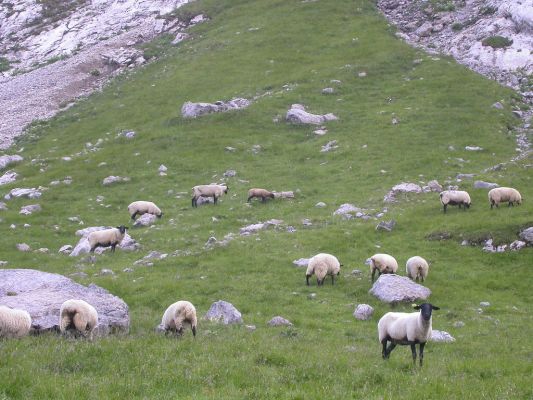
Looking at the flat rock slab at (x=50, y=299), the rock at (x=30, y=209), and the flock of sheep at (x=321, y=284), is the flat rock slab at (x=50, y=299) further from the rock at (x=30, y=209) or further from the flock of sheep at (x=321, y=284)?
the rock at (x=30, y=209)

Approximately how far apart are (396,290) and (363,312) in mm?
1850

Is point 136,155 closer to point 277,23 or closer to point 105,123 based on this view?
point 105,123

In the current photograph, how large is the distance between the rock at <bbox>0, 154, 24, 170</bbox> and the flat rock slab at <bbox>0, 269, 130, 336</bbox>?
30.0m

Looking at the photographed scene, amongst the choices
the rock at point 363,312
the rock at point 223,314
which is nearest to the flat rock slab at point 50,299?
the rock at point 223,314

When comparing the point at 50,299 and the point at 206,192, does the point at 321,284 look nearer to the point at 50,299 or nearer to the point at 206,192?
the point at 50,299

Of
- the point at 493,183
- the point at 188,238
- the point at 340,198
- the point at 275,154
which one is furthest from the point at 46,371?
the point at 275,154

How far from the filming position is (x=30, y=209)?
34688 mm

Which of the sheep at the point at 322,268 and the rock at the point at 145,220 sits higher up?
the sheep at the point at 322,268

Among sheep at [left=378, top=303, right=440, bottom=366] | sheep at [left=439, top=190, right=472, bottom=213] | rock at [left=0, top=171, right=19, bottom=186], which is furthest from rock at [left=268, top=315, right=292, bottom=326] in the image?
rock at [left=0, top=171, right=19, bottom=186]

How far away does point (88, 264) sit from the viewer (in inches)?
1033

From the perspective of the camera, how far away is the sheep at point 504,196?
28.9m

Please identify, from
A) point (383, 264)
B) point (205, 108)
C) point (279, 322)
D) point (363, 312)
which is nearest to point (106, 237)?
point (279, 322)

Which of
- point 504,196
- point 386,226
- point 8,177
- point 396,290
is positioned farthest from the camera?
point 8,177

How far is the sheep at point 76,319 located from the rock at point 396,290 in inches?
388
